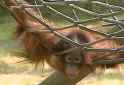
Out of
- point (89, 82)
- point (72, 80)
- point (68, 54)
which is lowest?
point (89, 82)

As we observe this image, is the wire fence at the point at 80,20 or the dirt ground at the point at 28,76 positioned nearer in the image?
the wire fence at the point at 80,20

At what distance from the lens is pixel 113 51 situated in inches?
42.1

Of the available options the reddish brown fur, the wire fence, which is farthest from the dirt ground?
the wire fence

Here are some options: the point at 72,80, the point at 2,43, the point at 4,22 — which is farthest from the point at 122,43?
the point at 4,22

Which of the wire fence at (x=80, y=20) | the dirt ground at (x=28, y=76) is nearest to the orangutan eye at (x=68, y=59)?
the wire fence at (x=80, y=20)

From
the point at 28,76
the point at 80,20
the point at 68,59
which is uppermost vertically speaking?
the point at 80,20

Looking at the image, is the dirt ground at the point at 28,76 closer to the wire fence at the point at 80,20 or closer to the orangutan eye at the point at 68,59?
the orangutan eye at the point at 68,59

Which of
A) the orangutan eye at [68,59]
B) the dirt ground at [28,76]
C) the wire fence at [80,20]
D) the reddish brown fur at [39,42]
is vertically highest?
the wire fence at [80,20]

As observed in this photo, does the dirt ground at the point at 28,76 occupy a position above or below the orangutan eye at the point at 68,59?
below

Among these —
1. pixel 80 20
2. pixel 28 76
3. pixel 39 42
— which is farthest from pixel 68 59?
pixel 28 76

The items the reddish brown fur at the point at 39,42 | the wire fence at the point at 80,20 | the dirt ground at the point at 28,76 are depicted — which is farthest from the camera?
the dirt ground at the point at 28,76

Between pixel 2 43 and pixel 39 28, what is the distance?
234cm

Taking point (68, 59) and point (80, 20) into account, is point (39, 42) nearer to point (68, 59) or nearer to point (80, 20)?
point (68, 59)

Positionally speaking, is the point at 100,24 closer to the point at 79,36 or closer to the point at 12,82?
the point at 79,36
